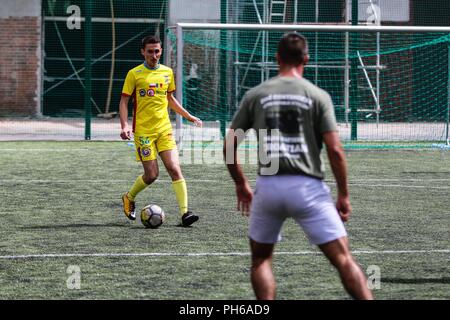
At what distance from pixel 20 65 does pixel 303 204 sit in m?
24.7

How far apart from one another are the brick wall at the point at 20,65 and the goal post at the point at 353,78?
5.06 meters

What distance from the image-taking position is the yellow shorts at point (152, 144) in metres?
11.0

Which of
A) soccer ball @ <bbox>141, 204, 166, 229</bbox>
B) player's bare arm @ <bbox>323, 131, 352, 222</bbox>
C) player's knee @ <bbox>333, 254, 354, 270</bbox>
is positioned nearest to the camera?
player's knee @ <bbox>333, 254, 354, 270</bbox>

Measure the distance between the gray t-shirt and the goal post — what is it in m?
16.8

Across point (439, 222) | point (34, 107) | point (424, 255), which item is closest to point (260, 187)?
point (424, 255)

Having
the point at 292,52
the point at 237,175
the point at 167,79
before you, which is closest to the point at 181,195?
the point at 167,79

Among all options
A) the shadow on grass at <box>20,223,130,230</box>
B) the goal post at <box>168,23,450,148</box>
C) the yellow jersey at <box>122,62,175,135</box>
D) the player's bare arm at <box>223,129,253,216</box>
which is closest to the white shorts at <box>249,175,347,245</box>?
the player's bare arm at <box>223,129,253,216</box>

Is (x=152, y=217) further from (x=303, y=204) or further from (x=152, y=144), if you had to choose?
(x=303, y=204)

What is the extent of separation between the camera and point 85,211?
1192 cm

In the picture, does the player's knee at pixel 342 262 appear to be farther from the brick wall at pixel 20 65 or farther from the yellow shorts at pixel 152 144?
the brick wall at pixel 20 65

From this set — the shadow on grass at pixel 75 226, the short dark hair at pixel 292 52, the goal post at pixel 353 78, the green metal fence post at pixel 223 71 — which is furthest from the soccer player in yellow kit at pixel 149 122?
the green metal fence post at pixel 223 71

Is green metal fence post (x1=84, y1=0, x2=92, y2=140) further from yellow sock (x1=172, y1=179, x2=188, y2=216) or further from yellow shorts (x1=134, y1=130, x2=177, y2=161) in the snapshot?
yellow sock (x1=172, y1=179, x2=188, y2=216)

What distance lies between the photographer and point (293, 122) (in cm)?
570

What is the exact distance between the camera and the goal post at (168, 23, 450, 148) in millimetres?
23844
